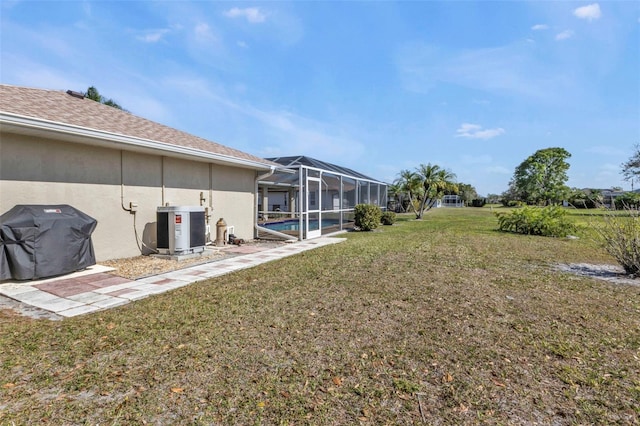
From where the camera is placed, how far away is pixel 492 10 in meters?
9.20

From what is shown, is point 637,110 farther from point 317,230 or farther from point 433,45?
point 317,230

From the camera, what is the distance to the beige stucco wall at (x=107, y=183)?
221 inches

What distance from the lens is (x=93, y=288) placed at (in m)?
4.99

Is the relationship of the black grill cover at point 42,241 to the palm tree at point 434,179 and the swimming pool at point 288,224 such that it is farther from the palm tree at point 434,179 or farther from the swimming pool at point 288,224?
the palm tree at point 434,179

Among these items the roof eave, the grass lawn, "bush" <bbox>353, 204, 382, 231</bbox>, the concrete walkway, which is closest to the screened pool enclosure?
"bush" <bbox>353, 204, 382, 231</bbox>

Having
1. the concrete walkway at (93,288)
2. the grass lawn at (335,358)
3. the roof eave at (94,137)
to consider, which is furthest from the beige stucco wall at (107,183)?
the grass lawn at (335,358)

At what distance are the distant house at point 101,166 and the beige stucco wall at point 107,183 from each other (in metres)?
0.02

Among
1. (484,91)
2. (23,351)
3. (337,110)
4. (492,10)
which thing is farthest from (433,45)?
(23,351)

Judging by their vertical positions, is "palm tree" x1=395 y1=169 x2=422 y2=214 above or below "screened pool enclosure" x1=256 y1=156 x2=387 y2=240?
above

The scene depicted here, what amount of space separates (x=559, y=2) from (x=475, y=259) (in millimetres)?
7556

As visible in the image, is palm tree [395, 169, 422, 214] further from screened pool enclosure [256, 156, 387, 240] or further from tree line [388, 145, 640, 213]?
screened pool enclosure [256, 156, 387, 240]

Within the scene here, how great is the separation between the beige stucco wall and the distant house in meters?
0.02

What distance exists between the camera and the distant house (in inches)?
218

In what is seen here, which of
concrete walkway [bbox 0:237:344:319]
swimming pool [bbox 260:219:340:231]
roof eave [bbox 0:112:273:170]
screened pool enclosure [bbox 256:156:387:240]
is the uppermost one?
roof eave [bbox 0:112:273:170]
